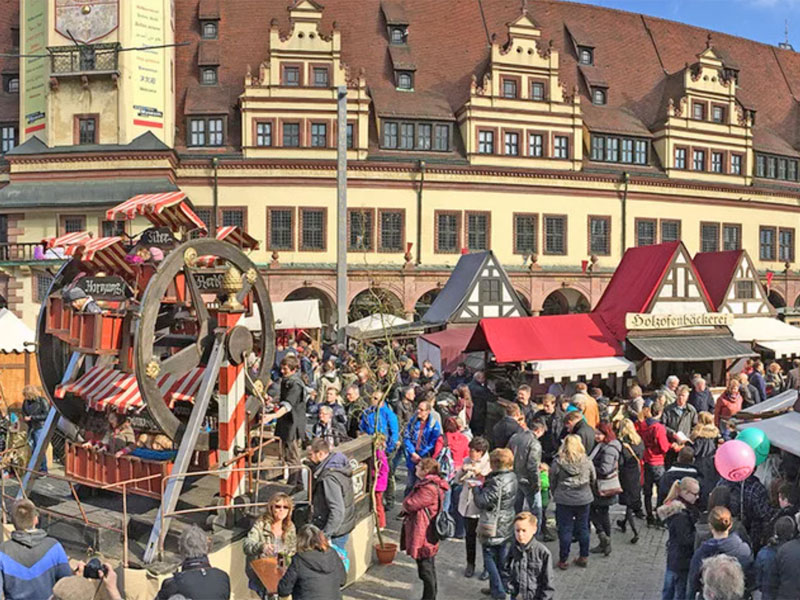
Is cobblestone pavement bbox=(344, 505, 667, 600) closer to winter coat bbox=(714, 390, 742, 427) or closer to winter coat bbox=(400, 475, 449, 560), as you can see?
winter coat bbox=(400, 475, 449, 560)

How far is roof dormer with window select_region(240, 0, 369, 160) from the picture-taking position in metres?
31.5

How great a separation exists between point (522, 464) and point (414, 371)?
7503 millimetres

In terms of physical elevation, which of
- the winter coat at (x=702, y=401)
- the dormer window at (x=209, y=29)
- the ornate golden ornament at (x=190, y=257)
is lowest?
the winter coat at (x=702, y=401)

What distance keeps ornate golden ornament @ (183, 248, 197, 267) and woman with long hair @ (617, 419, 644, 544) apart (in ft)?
19.1

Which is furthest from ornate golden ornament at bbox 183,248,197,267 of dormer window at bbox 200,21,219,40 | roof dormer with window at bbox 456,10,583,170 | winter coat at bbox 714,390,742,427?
dormer window at bbox 200,21,219,40

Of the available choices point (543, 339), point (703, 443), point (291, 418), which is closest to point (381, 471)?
point (291, 418)

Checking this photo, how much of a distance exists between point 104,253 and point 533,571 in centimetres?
617

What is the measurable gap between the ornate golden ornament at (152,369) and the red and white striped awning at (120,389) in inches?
22.0

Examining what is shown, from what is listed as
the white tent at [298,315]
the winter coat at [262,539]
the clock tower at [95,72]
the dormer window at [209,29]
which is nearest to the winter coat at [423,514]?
the winter coat at [262,539]

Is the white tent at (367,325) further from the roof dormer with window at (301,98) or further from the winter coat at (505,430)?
the winter coat at (505,430)

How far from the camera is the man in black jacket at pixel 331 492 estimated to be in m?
7.56

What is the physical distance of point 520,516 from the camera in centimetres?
670

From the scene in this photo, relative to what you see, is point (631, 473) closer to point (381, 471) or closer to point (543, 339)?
point (381, 471)

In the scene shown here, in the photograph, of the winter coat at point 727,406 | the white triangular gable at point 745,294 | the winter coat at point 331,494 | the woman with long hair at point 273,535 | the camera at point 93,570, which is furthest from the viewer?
the white triangular gable at point 745,294
